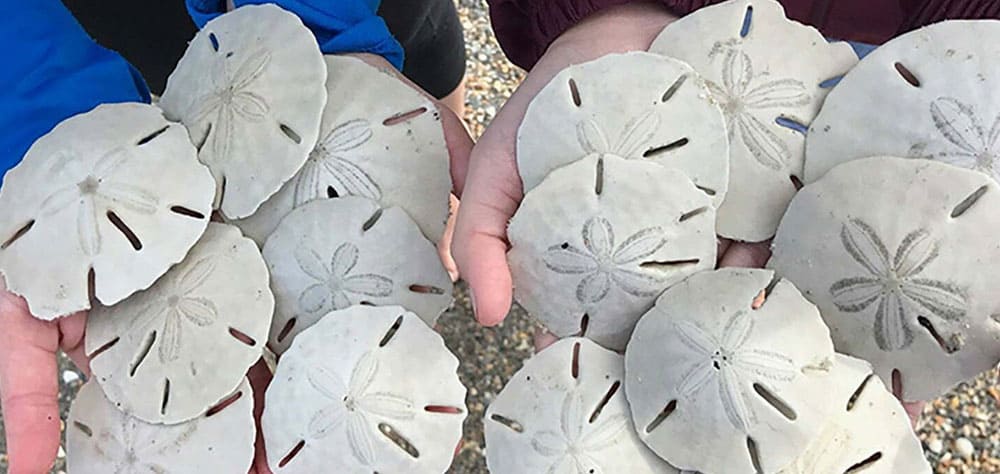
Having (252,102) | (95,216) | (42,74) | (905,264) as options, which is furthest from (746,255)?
(42,74)

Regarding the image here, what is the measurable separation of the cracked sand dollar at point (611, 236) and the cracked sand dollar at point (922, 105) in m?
0.18

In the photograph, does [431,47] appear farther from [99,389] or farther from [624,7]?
[99,389]

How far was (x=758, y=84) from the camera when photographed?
3.44 feet

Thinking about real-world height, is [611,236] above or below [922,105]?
below

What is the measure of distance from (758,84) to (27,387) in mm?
911

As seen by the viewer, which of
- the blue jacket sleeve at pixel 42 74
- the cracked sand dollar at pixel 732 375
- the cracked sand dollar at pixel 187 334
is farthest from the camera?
the blue jacket sleeve at pixel 42 74

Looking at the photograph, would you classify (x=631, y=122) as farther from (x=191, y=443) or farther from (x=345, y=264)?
(x=191, y=443)

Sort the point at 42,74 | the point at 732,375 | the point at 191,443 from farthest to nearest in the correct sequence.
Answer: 1. the point at 42,74
2. the point at 191,443
3. the point at 732,375

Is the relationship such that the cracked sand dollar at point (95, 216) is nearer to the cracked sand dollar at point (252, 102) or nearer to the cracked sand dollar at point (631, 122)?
the cracked sand dollar at point (252, 102)

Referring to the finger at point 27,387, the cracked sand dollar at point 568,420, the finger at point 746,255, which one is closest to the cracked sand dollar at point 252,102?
the finger at point 27,387

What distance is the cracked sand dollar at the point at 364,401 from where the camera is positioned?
946 mm

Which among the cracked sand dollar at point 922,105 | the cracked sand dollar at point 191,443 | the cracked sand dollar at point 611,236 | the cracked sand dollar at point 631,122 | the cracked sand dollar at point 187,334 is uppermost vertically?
the cracked sand dollar at point 922,105

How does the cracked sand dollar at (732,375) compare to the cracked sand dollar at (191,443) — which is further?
the cracked sand dollar at (191,443)

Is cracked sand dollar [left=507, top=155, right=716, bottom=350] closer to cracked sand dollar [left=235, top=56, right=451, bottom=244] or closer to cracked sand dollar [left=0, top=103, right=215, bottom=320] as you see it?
cracked sand dollar [left=235, top=56, right=451, bottom=244]
